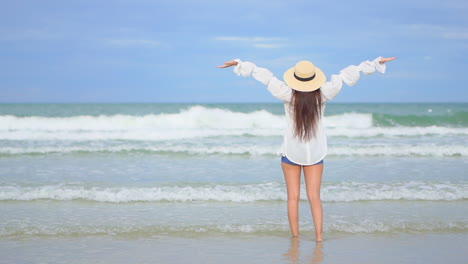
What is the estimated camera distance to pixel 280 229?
17.5 ft

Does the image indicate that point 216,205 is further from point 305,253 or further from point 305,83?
point 305,83

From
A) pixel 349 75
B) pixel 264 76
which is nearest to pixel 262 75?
pixel 264 76

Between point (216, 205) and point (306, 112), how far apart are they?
2745mm

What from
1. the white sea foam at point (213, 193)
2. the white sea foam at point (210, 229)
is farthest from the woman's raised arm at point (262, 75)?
the white sea foam at point (213, 193)

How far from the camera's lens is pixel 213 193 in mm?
7035

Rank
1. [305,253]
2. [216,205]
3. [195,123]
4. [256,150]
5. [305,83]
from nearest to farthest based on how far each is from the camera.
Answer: [305,83] < [305,253] < [216,205] < [256,150] < [195,123]

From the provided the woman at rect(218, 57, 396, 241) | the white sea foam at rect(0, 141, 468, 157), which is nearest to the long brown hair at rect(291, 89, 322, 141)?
the woman at rect(218, 57, 396, 241)

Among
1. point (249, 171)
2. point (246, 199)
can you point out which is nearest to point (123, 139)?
point (249, 171)

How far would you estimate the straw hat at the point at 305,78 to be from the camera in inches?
163

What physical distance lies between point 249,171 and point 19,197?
418cm

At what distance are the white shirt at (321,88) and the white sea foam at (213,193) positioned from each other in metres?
2.57

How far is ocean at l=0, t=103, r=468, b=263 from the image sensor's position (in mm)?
4625

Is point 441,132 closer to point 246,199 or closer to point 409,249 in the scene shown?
point 246,199

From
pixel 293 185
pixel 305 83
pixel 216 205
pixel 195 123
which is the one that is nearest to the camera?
pixel 305 83
